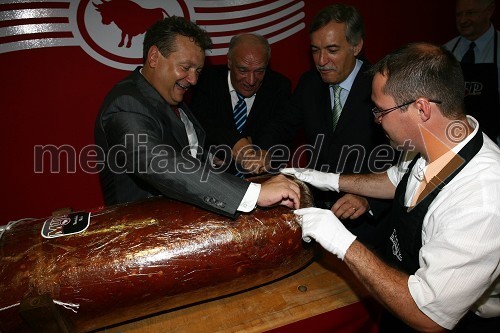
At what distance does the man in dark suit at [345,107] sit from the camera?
7.41 feet

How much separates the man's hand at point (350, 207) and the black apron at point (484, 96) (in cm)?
189

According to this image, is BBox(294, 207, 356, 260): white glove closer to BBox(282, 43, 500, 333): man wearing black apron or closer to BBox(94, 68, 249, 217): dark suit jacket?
BBox(282, 43, 500, 333): man wearing black apron

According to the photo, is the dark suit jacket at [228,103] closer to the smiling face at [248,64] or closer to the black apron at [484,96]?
the smiling face at [248,64]

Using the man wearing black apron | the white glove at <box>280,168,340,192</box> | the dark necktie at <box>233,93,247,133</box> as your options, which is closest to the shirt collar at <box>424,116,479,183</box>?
the man wearing black apron

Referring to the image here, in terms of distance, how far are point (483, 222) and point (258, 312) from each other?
1.01 metres

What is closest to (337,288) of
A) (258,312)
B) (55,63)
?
(258,312)

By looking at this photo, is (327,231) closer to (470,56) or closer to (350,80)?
(350,80)

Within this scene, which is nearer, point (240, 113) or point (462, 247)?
point (462, 247)

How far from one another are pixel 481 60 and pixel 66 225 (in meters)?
3.92

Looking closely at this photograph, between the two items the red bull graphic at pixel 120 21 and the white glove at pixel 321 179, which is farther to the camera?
the red bull graphic at pixel 120 21

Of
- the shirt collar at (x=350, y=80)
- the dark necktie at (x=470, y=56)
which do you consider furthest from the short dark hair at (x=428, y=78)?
the dark necktie at (x=470, y=56)

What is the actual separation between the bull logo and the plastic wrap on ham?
6.78 ft

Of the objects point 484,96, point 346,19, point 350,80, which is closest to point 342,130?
point 350,80

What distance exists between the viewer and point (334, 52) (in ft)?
7.53
